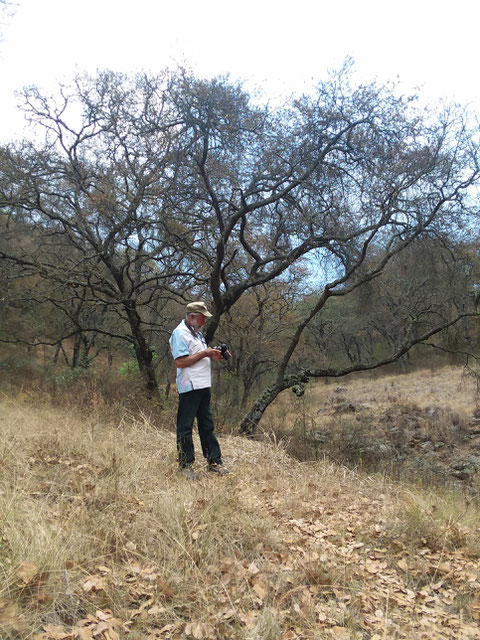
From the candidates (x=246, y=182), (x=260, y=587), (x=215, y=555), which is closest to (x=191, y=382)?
(x=215, y=555)

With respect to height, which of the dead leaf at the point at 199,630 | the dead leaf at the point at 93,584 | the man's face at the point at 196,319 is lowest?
the dead leaf at the point at 199,630

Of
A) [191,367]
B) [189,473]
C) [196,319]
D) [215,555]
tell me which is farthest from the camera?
[196,319]

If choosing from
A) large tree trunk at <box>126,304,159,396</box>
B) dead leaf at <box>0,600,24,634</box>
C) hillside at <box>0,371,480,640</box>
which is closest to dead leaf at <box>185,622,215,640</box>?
hillside at <box>0,371,480,640</box>

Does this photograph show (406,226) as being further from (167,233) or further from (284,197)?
(167,233)

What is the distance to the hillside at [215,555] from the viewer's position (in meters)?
2.30

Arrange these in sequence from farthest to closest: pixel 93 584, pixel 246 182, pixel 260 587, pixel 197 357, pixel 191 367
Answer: pixel 246 182 < pixel 191 367 < pixel 197 357 < pixel 260 587 < pixel 93 584

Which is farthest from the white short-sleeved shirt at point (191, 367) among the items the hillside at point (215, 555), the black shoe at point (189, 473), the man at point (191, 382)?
the hillside at point (215, 555)

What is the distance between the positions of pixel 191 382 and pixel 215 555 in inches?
69.1

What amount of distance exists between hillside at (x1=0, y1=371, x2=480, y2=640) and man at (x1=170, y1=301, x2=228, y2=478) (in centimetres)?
26

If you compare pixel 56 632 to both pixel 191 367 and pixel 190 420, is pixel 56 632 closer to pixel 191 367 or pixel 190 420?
pixel 190 420

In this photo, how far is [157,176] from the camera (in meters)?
9.34

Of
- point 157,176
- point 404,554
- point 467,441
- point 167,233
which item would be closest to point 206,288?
point 167,233

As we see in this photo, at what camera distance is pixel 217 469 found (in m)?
4.43

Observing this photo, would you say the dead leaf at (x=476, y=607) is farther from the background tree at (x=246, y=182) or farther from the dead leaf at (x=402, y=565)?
the background tree at (x=246, y=182)
